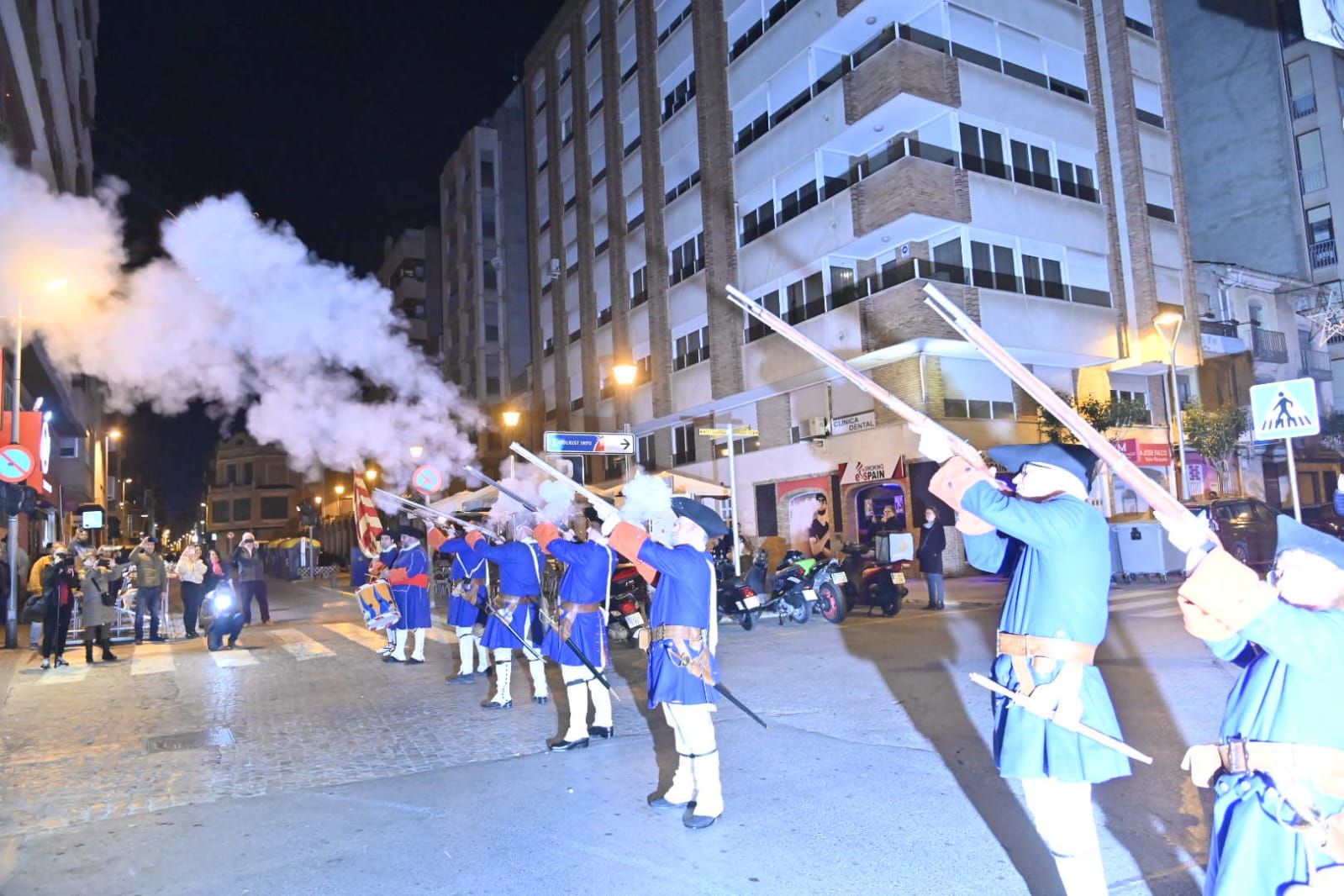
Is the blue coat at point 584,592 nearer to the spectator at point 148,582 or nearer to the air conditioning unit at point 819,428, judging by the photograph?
the spectator at point 148,582

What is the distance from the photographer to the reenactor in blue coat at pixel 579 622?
688 centimetres

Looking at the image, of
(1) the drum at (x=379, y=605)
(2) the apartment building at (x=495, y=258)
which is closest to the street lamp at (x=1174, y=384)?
(1) the drum at (x=379, y=605)

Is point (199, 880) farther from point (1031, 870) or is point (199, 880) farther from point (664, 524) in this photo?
point (1031, 870)

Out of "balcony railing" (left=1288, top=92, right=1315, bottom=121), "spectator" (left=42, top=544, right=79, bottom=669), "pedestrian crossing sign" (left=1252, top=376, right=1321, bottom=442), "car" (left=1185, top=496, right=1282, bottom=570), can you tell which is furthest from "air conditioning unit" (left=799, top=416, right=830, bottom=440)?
"balcony railing" (left=1288, top=92, right=1315, bottom=121)

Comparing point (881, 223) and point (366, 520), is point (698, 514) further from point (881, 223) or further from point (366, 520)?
point (881, 223)

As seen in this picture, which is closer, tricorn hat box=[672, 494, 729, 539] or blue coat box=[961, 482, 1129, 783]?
blue coat box=[961, 482, 1129, 783]

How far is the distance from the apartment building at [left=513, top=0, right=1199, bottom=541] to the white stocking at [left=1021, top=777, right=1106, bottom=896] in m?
16.3

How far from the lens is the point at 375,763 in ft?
22.2

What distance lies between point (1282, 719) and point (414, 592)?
10195 mm

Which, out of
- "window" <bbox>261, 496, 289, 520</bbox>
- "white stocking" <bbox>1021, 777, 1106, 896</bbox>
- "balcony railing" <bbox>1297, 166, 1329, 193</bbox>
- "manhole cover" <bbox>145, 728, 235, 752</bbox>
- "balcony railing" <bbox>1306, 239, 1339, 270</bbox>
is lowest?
"manhole cover" <bbox>145, 728, 235, 752</bbox>

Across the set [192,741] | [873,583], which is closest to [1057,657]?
[192,741]

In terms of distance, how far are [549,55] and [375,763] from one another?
3766 cm

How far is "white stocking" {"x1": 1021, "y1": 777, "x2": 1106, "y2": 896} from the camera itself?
3.34 metres

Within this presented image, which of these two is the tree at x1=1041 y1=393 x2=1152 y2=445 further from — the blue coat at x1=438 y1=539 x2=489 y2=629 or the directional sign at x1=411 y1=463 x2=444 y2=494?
the blue coat at x1=438 y1=539 x2=489 y2=629
